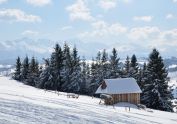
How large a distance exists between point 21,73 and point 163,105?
169 feet

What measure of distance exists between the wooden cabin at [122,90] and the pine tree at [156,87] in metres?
4.39

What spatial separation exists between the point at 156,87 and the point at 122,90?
8208 millimetres

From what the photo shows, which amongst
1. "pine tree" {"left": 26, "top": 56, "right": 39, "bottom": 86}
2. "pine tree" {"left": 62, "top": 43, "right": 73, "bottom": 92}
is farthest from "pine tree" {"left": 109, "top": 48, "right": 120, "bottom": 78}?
"pine tree" {"left": 26, "top": 56, "right": 39, "bottom": 86}

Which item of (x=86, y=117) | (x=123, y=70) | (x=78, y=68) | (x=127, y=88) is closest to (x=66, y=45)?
(x=78, y=68)

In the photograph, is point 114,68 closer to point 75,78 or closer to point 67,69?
point 75,78

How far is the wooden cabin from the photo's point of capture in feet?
228

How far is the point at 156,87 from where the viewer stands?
7406cm

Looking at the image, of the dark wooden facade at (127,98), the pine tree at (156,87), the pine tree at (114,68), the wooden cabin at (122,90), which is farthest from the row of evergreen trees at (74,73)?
the dark wooden facade at (127,98)

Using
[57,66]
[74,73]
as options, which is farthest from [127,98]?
[57,66]

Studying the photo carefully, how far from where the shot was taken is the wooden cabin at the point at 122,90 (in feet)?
228

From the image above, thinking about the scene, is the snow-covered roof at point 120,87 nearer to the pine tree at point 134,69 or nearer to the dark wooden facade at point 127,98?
the dark wooden facade at point 127,98

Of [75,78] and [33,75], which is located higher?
[33,75]

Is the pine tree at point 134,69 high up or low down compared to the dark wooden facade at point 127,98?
up

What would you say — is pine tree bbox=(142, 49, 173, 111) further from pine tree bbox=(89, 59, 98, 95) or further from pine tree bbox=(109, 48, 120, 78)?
pine tree bbox=(89, 59, 98, 95)
